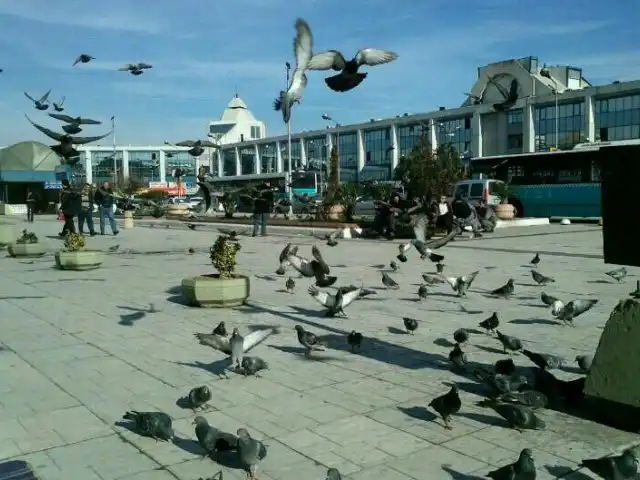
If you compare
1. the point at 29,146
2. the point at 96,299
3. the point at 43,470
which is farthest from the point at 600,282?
the point at 29,146

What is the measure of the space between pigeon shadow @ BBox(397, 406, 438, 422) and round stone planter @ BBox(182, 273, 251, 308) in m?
4.62

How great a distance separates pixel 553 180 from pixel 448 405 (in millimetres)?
29776

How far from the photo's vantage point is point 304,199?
39.4 m

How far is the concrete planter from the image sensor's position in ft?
43.9

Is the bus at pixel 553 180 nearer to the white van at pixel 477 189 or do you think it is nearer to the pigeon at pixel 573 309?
the white van at pixel 477 189

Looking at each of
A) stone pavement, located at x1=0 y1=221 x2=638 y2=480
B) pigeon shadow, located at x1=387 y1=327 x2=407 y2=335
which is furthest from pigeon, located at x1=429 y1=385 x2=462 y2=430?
pigeon shadow, located at x1=387 y1=327 x2=407 y2=335

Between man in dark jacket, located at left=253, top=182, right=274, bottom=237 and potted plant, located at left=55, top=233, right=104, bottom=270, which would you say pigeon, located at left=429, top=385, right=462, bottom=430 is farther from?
man in dark jacket, located at left=253, top=182, right=274, bottom=237

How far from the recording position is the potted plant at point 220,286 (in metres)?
9.13

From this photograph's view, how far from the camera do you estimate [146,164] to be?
115250 millimetres

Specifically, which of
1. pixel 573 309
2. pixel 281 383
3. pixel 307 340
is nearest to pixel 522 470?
pixel 281 383

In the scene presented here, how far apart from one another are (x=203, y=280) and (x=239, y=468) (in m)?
5.46

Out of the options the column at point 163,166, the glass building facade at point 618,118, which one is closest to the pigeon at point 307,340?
the glass building facade at point 618,118

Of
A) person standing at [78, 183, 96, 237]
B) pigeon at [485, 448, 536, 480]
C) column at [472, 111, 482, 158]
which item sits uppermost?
column at [472, 111, 482, 158]

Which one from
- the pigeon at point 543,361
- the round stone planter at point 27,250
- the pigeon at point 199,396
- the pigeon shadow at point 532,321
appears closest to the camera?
the pigeon at point 199,396
